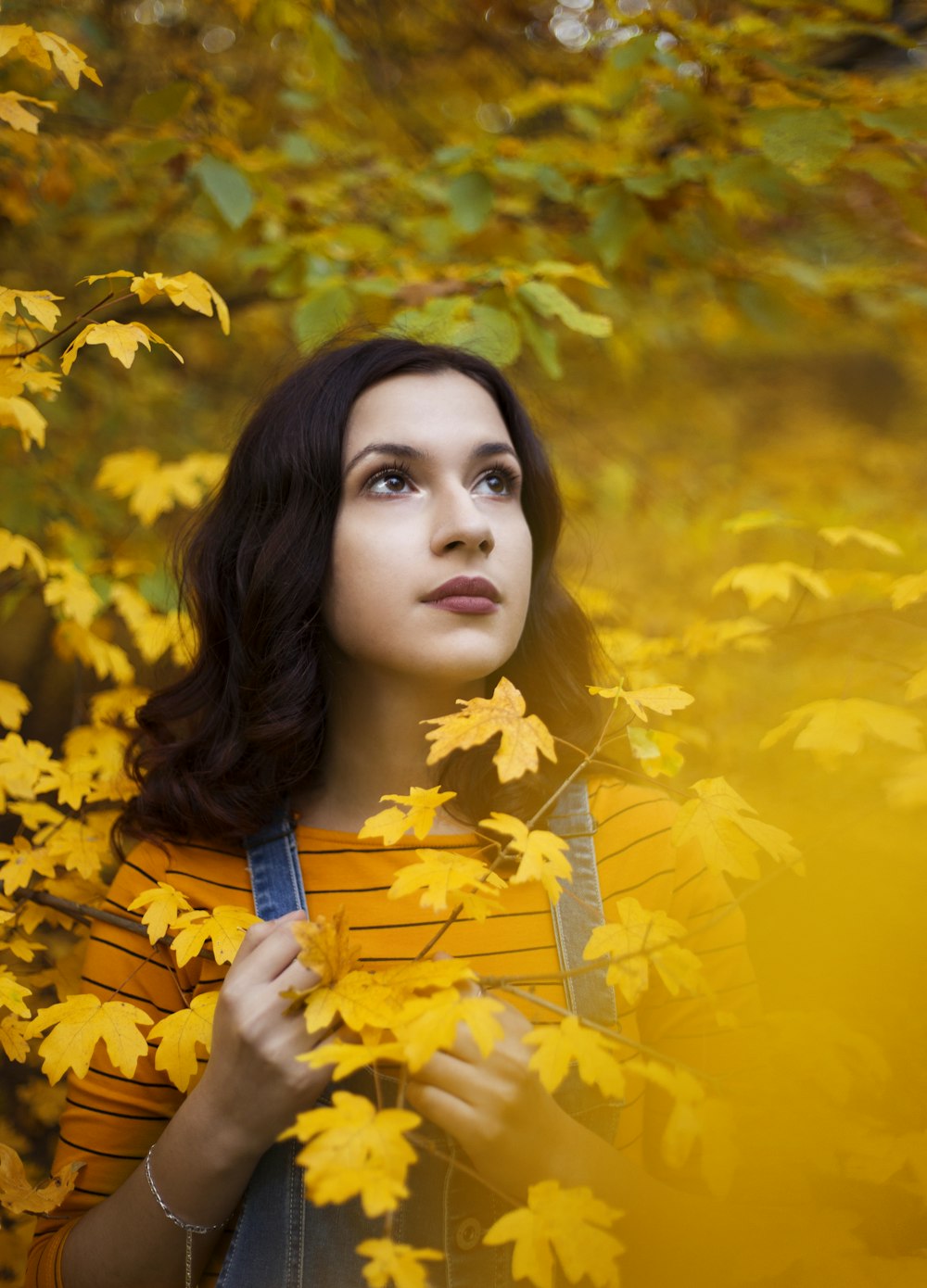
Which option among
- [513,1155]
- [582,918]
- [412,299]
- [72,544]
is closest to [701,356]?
[412,299]

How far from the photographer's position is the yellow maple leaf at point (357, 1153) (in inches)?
32.2

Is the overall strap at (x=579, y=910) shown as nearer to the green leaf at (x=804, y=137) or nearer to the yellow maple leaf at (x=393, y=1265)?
the yellow maple leaf at (x=393, y=1265)

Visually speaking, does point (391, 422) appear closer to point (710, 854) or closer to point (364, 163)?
point (710, 854)

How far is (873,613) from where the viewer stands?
5.03 ft

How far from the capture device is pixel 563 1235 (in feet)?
2.93

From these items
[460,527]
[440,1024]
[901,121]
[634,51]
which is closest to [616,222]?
[634,51]

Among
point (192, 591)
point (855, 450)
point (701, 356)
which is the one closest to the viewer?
point (192, 591)

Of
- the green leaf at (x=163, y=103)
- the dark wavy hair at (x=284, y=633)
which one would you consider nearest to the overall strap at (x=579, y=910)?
the dark wavy hair at (x=284, y=633)

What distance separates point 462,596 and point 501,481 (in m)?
0.33

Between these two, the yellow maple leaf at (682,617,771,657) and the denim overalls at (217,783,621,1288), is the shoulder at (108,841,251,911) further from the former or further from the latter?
the yellow maple leaf at (682,617,771,657)

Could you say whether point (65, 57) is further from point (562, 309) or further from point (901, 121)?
point (901, 121)

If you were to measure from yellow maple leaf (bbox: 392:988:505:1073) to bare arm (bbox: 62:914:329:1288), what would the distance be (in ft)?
0.73

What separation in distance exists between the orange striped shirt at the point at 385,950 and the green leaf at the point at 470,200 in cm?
138

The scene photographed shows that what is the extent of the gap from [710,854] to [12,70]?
2.35m
